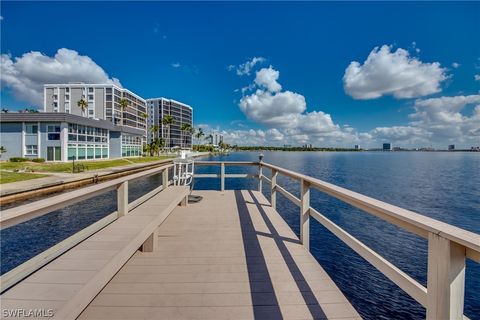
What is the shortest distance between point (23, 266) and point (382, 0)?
45.6 ft

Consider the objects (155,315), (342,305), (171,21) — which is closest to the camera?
(155,315)

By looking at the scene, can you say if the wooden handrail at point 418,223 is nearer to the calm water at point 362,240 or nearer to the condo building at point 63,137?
the calm water at point 362,240

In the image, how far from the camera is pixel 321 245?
6.85 meters

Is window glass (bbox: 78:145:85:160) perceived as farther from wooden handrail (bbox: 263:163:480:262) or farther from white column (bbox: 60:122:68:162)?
wooden handrail (bbox: 263:163:480:262)

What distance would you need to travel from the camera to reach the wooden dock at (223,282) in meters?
1.82

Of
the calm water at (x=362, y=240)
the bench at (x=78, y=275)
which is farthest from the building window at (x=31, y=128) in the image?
the bench at (x=78, y=275)

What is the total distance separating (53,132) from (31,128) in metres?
2.67

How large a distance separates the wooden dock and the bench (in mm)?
364

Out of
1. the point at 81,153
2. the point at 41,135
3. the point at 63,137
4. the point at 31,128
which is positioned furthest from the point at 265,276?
the point at 31,128

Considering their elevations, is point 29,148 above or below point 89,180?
above

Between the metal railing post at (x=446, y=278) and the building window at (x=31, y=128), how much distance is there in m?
35.8

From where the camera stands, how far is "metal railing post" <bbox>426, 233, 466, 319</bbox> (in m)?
1.02

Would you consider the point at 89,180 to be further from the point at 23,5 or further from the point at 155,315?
the point at 155,315

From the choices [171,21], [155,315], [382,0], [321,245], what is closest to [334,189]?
[155,315]
